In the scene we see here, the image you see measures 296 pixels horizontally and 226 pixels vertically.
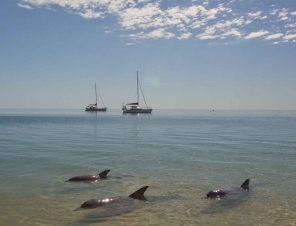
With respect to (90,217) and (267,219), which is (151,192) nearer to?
(90,217)

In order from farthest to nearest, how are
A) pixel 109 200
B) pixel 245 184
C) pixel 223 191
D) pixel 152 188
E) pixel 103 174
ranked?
pixel 103 174 → pixel 152 188 → pixel 245 184 → pixel 223 191 → pixel 109 200

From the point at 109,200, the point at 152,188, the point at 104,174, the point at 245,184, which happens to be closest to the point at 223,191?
the point at 245,184

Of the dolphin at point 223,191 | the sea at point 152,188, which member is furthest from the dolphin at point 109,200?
the dolphin at point 223,191

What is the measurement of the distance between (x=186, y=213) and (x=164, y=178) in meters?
5.93

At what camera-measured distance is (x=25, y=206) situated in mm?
12211

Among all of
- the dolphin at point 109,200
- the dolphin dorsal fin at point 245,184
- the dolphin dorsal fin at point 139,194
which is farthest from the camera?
the dolphin dorsal fin at point 245,184

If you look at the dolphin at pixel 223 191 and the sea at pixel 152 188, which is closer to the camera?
the sea at pixel 152 188

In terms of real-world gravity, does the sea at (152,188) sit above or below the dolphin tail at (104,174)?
below

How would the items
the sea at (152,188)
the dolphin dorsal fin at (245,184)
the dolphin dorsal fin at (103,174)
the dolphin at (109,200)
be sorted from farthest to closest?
the dolphin dorsal fin at (103,174) < the dolphin dorsal fin at (245,184) < the dolphin at (109,200) < the sea at (152,188)

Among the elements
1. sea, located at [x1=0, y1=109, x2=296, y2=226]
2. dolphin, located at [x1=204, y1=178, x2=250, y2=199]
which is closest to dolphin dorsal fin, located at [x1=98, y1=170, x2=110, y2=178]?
sea, located at [x1=0, y1=109, x2=296, y2=226]

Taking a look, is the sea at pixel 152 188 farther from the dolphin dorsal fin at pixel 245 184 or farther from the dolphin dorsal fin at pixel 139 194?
the dolphin dorsal fin at pixel 245 184

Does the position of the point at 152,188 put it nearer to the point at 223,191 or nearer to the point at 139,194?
the point at 139,194

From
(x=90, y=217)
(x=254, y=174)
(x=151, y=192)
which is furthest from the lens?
(x=254, y=174)

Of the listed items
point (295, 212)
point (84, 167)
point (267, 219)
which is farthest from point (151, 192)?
point (84, 167)
